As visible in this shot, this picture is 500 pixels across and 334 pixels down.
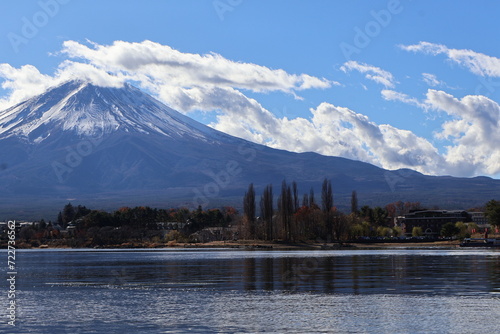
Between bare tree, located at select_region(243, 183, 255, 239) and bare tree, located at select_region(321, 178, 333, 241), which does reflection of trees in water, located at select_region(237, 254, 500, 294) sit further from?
bare tree, located at select_region(243, 183, 255, 239)

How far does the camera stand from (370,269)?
7044 cm

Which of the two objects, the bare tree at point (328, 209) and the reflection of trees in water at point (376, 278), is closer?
the reflection of trees in water at point (376, 278)

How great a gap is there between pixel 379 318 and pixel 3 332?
16.3 metres

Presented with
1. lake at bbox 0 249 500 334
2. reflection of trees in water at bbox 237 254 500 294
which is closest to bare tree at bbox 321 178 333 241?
reflection of trees in water at bbox 237 254 500 294

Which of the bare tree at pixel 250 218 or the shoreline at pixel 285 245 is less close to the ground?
the bare tree at pixel 250 218

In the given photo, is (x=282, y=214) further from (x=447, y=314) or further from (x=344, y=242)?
(x=447, y=314)

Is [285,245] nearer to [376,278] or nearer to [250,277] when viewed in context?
[250,277]

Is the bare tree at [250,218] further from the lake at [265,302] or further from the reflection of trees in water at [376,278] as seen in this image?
the lake at [265,302]

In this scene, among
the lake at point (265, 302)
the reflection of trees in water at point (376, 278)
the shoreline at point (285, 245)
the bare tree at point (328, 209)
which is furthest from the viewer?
the bare tree at point (328, 209)

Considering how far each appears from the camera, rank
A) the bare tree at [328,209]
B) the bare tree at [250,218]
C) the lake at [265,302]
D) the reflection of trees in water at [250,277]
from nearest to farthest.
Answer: the lake at [265,302] < the reflection of trees in water at [250,277] < the bare tree at [328,209] < the bare tree at [250,218]

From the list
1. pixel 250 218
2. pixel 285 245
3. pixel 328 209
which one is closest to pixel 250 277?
pixel 285 245

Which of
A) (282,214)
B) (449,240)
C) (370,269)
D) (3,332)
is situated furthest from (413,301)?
(449,240)

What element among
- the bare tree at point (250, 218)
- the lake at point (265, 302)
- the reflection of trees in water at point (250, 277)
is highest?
the bare tree at point (250, 218)

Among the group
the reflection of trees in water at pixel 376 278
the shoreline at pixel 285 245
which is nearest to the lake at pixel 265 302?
the reflection of trees in water at pixel 376 278
